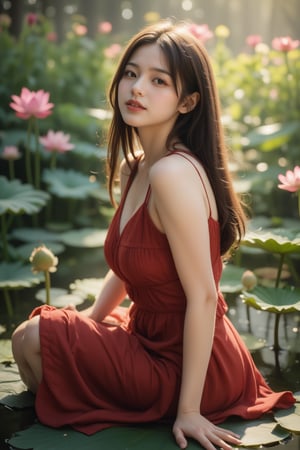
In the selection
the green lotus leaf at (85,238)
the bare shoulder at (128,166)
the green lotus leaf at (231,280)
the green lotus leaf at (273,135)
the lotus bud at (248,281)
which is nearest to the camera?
the bare shoulder at (128,166)

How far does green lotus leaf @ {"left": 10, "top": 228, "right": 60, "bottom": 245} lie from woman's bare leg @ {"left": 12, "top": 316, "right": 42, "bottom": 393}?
4.51 feet

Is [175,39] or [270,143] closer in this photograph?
[175,39]

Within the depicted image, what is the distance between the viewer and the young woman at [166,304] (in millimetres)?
1803

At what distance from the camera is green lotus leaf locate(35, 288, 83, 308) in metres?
2.64

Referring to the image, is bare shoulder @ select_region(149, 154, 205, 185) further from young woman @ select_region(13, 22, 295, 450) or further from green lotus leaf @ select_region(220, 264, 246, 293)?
green lotus leaf @ select_region(220, 264, 246, 293)

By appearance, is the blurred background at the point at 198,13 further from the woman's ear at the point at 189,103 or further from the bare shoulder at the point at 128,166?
the woman's ear at the point at 189,103

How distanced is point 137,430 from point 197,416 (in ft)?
0.49

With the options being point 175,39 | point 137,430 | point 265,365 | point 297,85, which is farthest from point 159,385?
point 297,85

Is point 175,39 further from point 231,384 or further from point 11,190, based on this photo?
point 11,190

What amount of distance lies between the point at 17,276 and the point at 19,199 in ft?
0.98

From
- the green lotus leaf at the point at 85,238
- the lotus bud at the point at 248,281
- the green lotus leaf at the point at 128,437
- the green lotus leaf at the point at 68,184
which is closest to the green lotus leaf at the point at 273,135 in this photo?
the green lotus leaf at the point at 68,184

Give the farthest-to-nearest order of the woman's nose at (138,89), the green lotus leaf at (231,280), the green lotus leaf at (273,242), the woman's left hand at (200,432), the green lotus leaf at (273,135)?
the green lotus leaf at (273,135), the green lotus leaf at (231,280), the green lotus leaf at (273,242), the woman's nose at (138,89), the woman's left hand at (200,432)

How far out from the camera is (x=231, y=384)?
192 cm

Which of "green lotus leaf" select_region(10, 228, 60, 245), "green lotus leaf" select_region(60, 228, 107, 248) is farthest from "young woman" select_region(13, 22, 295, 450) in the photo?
"green lotus leaf" select_region(10, 228, 60, 245)
